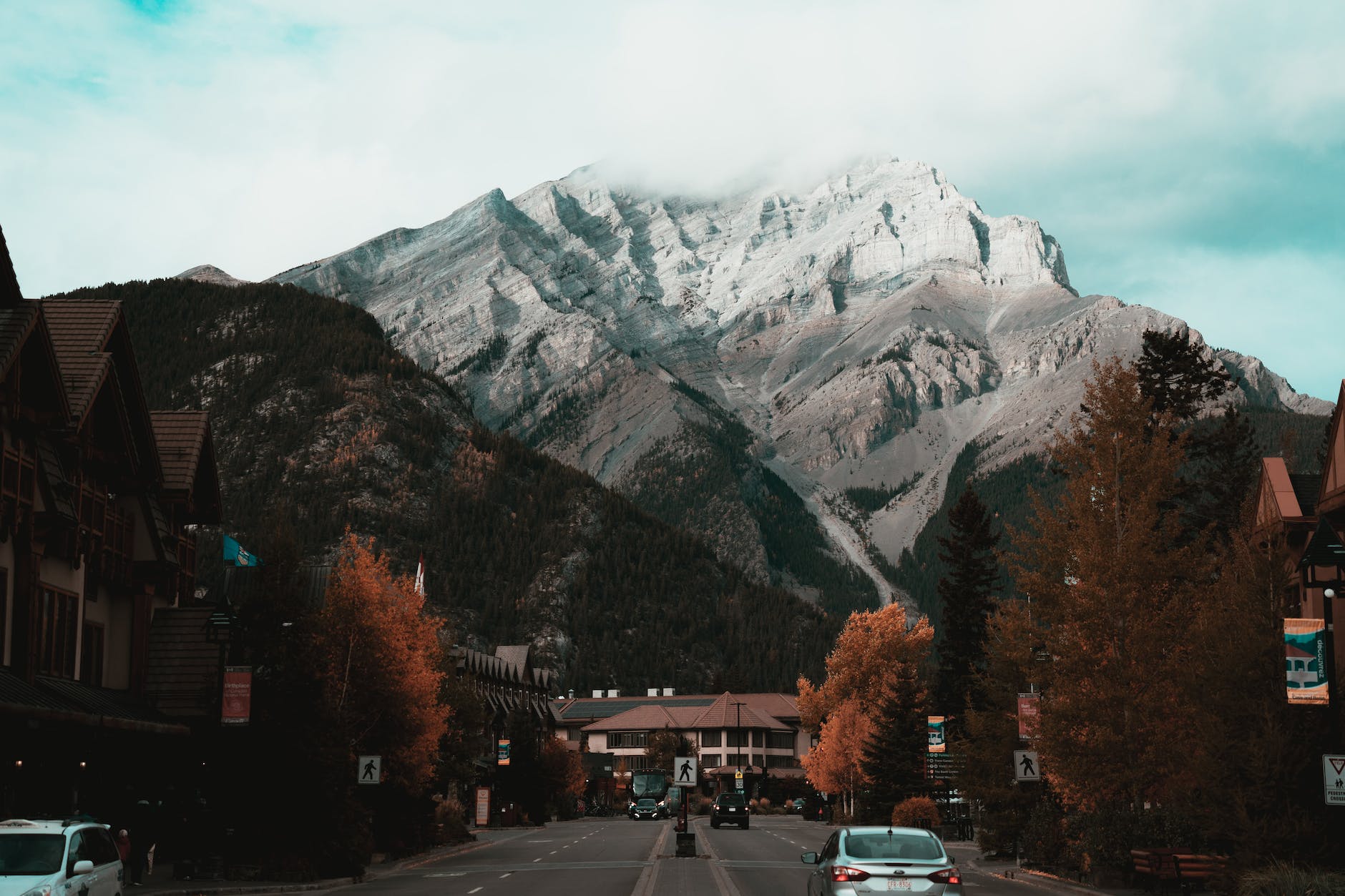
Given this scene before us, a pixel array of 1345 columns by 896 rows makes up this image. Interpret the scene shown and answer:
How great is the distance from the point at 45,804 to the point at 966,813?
57735mm

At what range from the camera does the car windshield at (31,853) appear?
19.1m

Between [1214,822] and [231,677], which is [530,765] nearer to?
[231,677]

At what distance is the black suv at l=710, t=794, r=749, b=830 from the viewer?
85.6m

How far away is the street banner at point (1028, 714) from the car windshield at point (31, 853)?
93.1 ft

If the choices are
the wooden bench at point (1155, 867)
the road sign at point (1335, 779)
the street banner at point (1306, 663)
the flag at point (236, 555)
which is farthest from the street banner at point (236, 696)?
the road sign at point (1335, 779)

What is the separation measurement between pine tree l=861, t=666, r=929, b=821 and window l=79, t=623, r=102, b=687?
43360 mm

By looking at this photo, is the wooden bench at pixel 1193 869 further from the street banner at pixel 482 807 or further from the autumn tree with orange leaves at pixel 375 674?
the street banner at pixel 482 807

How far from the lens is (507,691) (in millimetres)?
130250

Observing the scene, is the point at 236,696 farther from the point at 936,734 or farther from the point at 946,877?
the point at 936,734

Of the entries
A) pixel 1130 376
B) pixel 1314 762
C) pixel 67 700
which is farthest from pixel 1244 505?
pixel 67 700

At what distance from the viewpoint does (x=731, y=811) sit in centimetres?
8612

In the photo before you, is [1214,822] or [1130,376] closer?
[1214,822]

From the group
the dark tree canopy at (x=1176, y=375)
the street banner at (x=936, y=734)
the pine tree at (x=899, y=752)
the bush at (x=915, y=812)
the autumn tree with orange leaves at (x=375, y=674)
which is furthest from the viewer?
the pine tree at (x=899, y=752)

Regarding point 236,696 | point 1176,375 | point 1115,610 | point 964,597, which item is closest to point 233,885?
point 236,696
